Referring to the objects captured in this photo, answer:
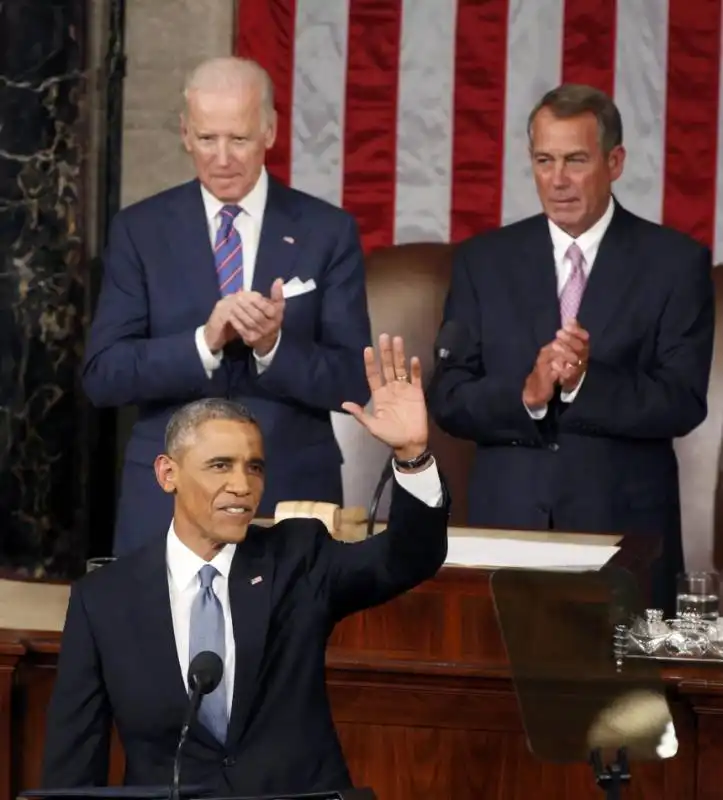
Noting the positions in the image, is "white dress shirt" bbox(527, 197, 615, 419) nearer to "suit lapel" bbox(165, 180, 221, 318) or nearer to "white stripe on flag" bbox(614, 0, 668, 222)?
"suit lapel" bbox(165, 180, 221, 318)

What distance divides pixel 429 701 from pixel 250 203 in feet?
4.93

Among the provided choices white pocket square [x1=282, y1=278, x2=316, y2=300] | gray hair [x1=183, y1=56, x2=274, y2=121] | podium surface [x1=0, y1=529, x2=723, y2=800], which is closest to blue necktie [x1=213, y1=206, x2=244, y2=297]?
white pocket square [x1=282, y1=278, x2=316, y2=300]

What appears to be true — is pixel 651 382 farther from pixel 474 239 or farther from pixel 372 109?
pixel 372 109

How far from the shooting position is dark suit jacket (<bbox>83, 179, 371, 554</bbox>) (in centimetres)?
451

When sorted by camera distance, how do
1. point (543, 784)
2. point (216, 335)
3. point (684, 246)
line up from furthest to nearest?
1. point (684, 246)
2. point (216, 335)
3. point (543, 784)

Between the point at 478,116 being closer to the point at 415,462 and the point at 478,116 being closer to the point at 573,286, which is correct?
the point at 573,286

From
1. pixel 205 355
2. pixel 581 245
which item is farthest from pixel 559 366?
pixel 205 355

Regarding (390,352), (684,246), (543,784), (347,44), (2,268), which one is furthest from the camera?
(347,44)

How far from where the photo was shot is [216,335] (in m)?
4.42

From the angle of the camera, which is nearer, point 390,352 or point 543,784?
point 390,352

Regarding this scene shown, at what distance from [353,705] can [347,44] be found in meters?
3.14

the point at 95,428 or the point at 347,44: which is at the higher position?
the point at 347,44

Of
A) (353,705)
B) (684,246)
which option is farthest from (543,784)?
(684,246)

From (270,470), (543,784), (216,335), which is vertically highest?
(216,335)
